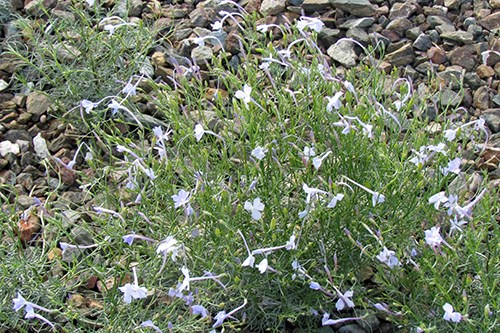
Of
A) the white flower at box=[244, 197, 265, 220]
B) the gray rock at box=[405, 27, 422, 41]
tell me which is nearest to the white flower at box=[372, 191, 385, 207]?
the white flower at box=[244, 197, 265, 220]

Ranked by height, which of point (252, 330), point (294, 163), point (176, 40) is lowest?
point (252, 330)

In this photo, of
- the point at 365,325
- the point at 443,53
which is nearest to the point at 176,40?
the point at 443,53

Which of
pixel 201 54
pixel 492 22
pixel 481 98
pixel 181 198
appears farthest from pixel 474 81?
pixel 181 198

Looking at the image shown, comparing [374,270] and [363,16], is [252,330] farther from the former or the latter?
[363,16]

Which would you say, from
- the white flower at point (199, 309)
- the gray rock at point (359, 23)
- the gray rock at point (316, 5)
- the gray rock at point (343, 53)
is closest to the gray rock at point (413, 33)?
the gray rock at point (359, 23)

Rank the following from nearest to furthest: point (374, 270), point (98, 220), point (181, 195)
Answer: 1. point (181, 195)
2. point (98, 220)
3. point (374, 270)

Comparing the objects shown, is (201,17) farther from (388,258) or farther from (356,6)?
(388,258)
